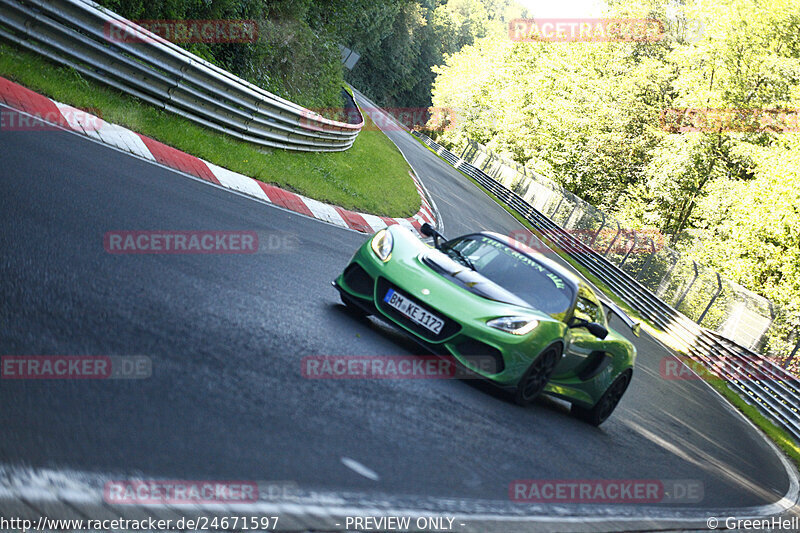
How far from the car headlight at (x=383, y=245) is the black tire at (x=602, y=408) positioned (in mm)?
2487

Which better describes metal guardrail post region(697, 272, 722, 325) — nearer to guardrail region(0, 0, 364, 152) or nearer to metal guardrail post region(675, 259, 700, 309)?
metal guardrail post region(675, 259, 700, 309)

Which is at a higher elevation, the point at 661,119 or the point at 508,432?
the point at 661,119

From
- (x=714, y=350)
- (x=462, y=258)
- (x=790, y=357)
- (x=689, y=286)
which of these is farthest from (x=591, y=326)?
(x=689, y=286)

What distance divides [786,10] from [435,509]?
120ft

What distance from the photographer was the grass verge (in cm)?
1009

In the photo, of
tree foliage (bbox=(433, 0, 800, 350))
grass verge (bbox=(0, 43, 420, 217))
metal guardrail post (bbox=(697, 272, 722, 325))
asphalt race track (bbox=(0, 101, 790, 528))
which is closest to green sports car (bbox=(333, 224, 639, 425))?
asphalt race track (bbox=(0, 101, 790, 528))

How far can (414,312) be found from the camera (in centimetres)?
633

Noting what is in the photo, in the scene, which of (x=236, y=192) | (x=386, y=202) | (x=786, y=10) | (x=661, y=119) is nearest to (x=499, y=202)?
(x=661, y=119)

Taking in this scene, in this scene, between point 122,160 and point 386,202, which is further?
point 386,202

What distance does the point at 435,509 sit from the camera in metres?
4.01

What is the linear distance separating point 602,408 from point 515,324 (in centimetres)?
209

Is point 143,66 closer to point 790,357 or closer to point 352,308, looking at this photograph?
point 352,308

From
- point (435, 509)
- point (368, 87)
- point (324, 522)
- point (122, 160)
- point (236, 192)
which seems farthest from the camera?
point (368, 87)

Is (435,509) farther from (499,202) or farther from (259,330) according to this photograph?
(499,202)
